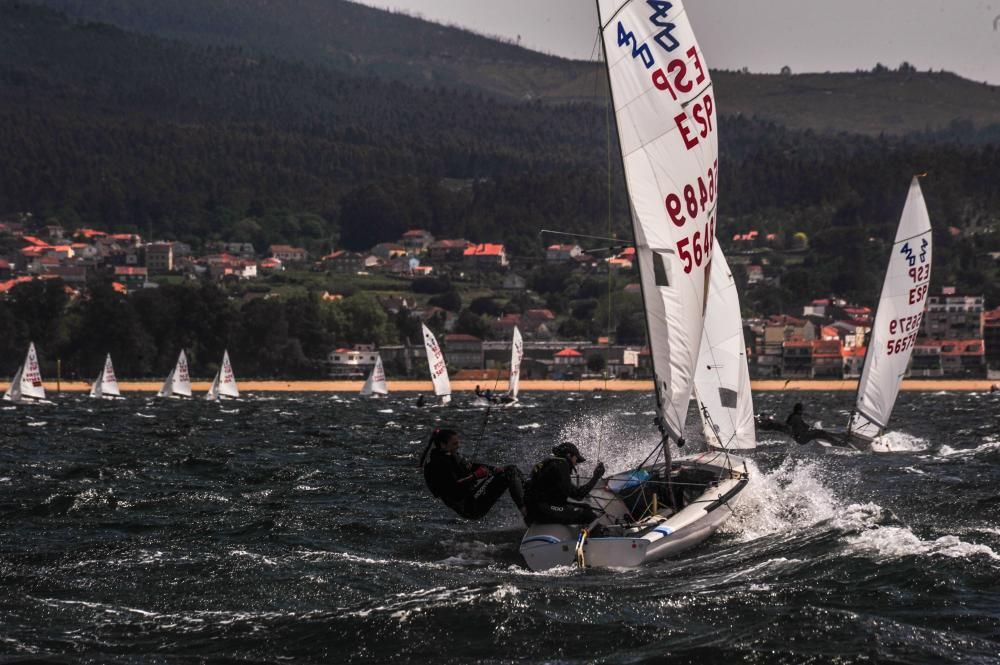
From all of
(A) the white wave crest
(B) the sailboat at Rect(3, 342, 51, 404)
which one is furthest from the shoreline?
(A) the white wave crest

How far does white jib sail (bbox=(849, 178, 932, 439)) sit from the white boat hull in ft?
45.6

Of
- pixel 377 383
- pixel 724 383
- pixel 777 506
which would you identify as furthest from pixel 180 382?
pixel 777 506

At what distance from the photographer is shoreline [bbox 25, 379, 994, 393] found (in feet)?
372

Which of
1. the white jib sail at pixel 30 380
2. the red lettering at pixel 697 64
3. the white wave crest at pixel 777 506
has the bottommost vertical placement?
the white wave crest at pixel 777 506

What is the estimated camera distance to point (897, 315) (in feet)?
105

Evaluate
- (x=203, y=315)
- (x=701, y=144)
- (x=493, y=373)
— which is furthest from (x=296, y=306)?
(x=701, y=144)

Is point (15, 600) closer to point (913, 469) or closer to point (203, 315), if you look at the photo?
point (913, 469)

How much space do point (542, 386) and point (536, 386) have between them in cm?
59

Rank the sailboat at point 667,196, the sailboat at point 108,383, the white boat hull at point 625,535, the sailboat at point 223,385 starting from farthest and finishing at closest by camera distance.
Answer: the sailboat at point 108,383
the sailboat at point 223,385
the sailboat at point 667,196
the white boat hull at point 625,535

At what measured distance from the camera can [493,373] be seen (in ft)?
452

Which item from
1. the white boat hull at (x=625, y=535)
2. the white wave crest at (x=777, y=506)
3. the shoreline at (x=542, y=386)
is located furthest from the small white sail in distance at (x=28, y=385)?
the white boat hull at (x=625, y=535)

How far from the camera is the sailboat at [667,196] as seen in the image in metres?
17.5

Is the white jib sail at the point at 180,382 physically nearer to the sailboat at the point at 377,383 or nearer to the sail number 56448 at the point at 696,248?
the sailboat at the point at 377,383

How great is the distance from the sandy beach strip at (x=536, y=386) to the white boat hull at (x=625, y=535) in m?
91.5
